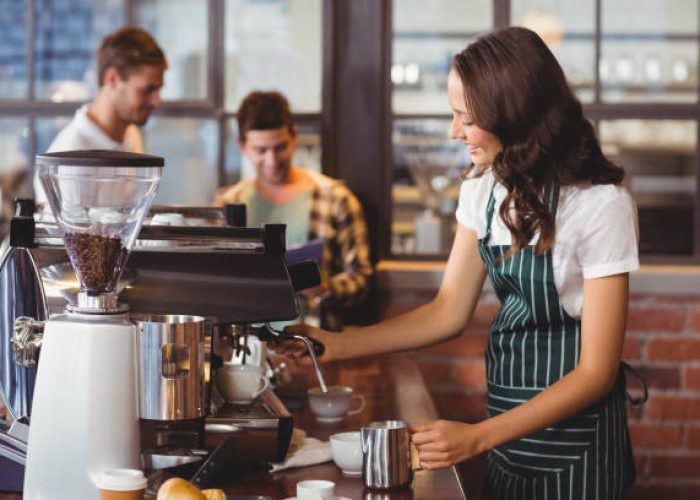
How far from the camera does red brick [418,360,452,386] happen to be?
387 centimetres

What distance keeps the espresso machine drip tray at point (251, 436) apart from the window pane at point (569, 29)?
239 cm

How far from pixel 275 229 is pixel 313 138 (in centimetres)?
210

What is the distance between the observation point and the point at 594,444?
2156 mm

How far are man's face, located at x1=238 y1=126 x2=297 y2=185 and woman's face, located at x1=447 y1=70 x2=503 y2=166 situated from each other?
1568 mm

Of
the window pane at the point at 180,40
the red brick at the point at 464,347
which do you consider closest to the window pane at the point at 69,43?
the window pane at the point at 180,40

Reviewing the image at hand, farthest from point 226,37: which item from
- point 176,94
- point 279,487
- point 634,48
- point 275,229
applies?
point 279,487

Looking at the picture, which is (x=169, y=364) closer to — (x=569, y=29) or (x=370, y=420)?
(x=370, y=420)

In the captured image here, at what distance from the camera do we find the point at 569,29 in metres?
3.91

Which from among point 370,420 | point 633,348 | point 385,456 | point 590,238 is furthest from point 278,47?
point 385,456

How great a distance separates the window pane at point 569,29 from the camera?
154 inches

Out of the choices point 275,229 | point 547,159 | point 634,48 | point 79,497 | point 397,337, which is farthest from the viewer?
point 634,48

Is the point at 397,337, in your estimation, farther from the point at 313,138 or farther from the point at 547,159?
the point at 313,138

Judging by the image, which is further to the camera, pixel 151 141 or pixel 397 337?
pixel 151 141

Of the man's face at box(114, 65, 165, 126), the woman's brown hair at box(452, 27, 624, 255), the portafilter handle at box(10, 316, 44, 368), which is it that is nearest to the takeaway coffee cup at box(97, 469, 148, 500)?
the portafilter handle at box(10, 316, 44, 368)
